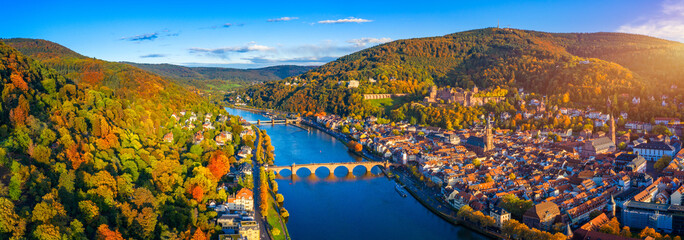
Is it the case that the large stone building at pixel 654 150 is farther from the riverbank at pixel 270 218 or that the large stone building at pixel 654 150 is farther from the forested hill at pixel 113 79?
the forested hill at pixel 113 79

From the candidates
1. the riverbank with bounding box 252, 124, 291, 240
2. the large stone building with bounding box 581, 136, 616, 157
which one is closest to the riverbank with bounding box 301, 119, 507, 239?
the riverbank with bounding box 252, 124, 291, 240

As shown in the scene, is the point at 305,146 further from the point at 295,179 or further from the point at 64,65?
the point at 64,65

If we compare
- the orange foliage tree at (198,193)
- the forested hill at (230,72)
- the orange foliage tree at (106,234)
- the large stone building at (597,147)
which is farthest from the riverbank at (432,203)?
the forested hill at (230,72)

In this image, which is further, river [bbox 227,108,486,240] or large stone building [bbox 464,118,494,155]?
large stone building [bbox 464,118,494,155]

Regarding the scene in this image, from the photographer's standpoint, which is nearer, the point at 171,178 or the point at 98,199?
the point at 98,199

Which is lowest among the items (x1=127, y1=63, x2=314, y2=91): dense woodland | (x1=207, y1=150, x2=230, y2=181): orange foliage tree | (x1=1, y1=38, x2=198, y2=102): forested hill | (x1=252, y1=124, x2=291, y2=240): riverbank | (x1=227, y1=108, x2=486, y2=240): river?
(x1=227, y1=108, x2=486, y2=240): river

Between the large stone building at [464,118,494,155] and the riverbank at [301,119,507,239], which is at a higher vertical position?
the large stone building at [464,118,494,155]

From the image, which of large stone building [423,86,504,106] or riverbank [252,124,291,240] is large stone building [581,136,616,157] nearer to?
large stone building [423,86,504,106]

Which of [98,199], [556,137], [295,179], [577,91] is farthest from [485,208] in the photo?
[577,91]
